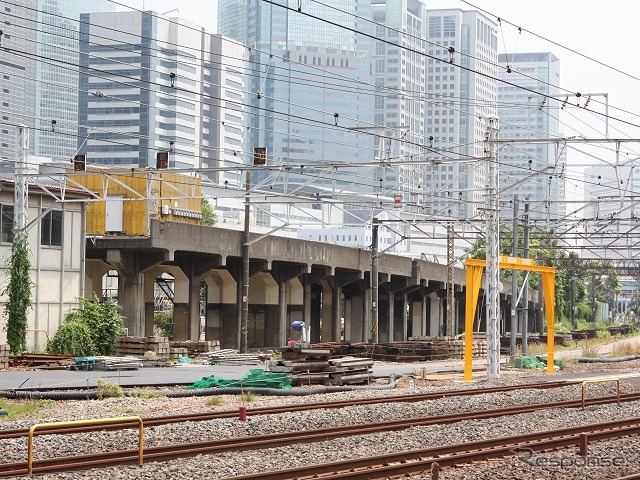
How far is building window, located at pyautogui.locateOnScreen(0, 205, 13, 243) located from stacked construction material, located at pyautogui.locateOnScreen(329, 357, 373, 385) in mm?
15447

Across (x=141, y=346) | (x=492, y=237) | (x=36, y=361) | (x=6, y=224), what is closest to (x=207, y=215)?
(x=6, y=224)

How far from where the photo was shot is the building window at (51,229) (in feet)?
131

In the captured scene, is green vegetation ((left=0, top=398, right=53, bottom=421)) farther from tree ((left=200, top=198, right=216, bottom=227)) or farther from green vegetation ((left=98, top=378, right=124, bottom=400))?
tree ((left=200, top=198, right=216, bottom=227))

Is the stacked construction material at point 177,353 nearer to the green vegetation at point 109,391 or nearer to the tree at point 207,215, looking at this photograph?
the green vegetation at point 109,391

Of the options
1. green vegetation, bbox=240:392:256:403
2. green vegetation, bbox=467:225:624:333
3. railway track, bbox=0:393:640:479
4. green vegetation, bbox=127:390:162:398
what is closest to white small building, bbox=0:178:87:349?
green vegetation, bbox=127:390:162:398

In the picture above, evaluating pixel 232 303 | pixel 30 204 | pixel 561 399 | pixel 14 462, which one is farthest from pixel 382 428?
pixel 232 303

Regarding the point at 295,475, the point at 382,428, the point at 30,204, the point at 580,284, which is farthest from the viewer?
the point at 580,284

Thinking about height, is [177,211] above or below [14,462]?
above

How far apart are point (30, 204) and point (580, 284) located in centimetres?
9706

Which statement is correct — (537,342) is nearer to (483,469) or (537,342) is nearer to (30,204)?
(30,204)

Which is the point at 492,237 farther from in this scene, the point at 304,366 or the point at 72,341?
the point at 72,341

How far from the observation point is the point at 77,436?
15906 mm

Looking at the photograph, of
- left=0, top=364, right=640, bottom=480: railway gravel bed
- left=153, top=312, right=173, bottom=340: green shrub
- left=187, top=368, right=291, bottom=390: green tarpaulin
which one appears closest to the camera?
left=0, top=364, right=640, bottom=480: railway gravel bed

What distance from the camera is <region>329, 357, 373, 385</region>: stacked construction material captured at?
2878 cm
